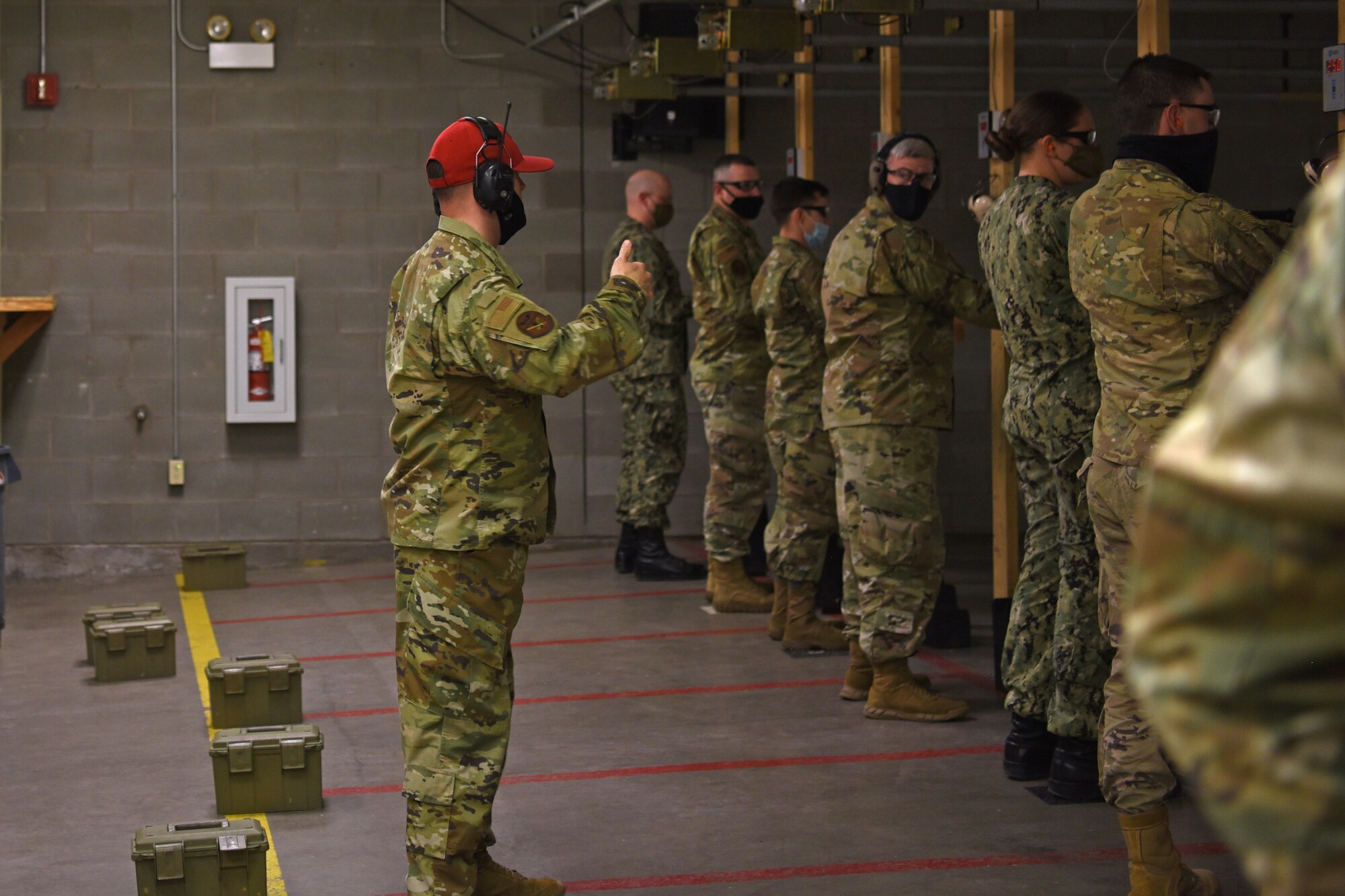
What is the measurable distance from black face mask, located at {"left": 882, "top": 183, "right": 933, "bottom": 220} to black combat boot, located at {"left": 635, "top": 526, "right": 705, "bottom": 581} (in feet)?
11.0

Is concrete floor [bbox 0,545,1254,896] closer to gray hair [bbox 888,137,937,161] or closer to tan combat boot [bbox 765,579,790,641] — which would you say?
tan combat boot [bbox 765,579,790,641]

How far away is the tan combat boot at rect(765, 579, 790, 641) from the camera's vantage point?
6.04 metres

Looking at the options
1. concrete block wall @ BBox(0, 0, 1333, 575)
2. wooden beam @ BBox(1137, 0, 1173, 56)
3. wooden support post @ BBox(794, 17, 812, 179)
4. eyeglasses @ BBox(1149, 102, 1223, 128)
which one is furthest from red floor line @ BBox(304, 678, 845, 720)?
concrete block wall @ BBox(0, 0, 1333, 575)

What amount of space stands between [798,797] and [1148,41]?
7.52 feet

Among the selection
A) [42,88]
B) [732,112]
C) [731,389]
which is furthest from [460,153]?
[42,88]

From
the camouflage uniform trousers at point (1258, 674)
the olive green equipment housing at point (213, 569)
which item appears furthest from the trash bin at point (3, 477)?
the camouflage uniform trousers at point (1258, 674)

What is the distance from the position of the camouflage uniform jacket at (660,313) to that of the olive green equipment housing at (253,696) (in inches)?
121

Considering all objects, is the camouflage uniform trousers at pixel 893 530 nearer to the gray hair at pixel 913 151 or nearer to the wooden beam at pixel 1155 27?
the gray hair at pixel 913 151

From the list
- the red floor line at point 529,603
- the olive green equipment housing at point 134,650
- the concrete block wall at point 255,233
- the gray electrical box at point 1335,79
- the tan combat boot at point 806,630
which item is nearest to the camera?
the gray electrical box at point 1335,79

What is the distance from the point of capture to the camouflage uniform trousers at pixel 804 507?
5.75m

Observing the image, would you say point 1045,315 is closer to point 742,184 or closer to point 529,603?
point 742,184

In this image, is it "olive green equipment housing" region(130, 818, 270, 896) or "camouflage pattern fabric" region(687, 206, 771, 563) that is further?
"camouflage pattern fabric" region(687, 206, 771, 563)

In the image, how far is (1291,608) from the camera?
0.83m

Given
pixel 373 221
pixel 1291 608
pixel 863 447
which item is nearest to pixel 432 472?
pixel 863 447
